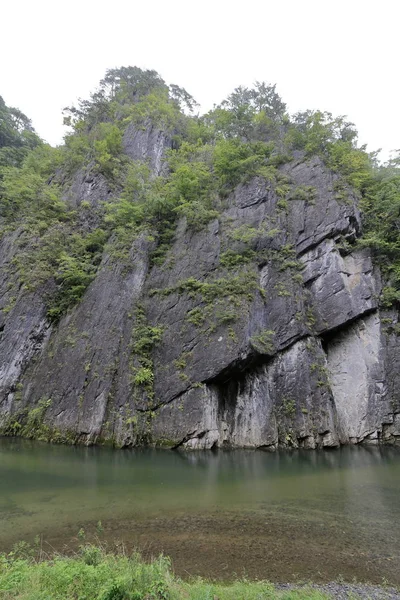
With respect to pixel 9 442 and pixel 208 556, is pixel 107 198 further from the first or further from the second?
pixel 208 556

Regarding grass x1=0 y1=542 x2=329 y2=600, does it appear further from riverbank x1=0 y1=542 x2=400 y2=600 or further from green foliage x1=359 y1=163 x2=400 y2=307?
green foliage x1=359 y1=163 x2=400 y2=307

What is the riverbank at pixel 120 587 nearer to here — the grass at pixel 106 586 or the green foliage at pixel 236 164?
the grass at pixel 106 586

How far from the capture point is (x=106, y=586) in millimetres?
3295

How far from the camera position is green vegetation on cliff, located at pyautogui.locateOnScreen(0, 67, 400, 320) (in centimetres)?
1977

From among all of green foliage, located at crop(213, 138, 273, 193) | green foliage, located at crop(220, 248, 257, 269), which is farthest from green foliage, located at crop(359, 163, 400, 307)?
green foliage, located at crop(213, 138, 273, 193)

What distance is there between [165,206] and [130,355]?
427 inches

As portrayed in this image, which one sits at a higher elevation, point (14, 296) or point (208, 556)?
point (14, 296)

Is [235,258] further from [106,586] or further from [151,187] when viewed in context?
[106,586]

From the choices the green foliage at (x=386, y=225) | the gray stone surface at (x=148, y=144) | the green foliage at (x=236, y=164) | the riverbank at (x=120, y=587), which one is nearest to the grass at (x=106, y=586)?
the riverbank at (x=120, y=587)

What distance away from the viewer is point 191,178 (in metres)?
22.8

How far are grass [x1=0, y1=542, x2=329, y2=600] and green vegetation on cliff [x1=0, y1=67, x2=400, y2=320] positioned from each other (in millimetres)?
15309

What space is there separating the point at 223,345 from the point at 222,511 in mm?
8925

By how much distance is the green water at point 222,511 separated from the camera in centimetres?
536

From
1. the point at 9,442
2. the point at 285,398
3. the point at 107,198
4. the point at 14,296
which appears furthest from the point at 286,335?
the point at 107,198
